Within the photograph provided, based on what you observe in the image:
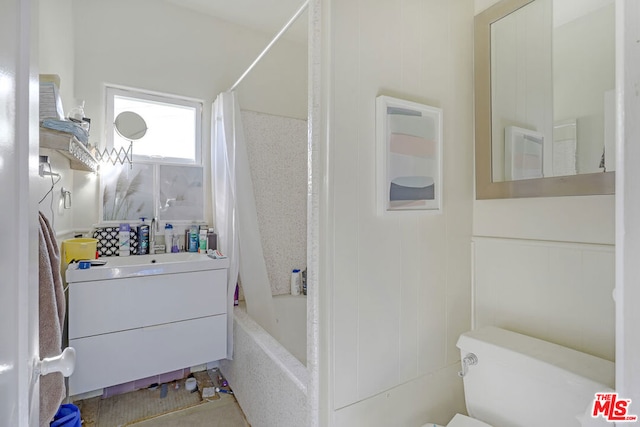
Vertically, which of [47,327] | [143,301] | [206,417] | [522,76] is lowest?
[206,417]

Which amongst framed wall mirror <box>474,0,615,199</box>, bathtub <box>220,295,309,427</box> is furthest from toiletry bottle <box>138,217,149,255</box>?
framed wall mirror <box>474,0,615,199</box>

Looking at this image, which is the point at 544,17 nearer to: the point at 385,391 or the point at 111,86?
the point at 385,391

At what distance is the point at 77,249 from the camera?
1860 millimetres

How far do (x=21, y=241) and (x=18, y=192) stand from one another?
0.08m

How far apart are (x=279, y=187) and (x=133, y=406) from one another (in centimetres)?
183

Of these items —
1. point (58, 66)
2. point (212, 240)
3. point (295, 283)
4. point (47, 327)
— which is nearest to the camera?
point (47, 327)

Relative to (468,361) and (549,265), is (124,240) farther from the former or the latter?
(549,265)

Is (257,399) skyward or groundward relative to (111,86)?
groundward

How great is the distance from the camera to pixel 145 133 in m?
2.39

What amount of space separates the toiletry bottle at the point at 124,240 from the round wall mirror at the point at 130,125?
686mm

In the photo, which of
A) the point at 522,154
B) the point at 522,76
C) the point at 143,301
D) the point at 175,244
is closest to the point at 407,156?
the point at 522,154

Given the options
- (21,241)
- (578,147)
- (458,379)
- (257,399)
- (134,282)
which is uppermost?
(578,147)

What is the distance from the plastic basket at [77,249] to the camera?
1825 mm

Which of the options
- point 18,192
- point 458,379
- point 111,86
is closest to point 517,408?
point 458,379
